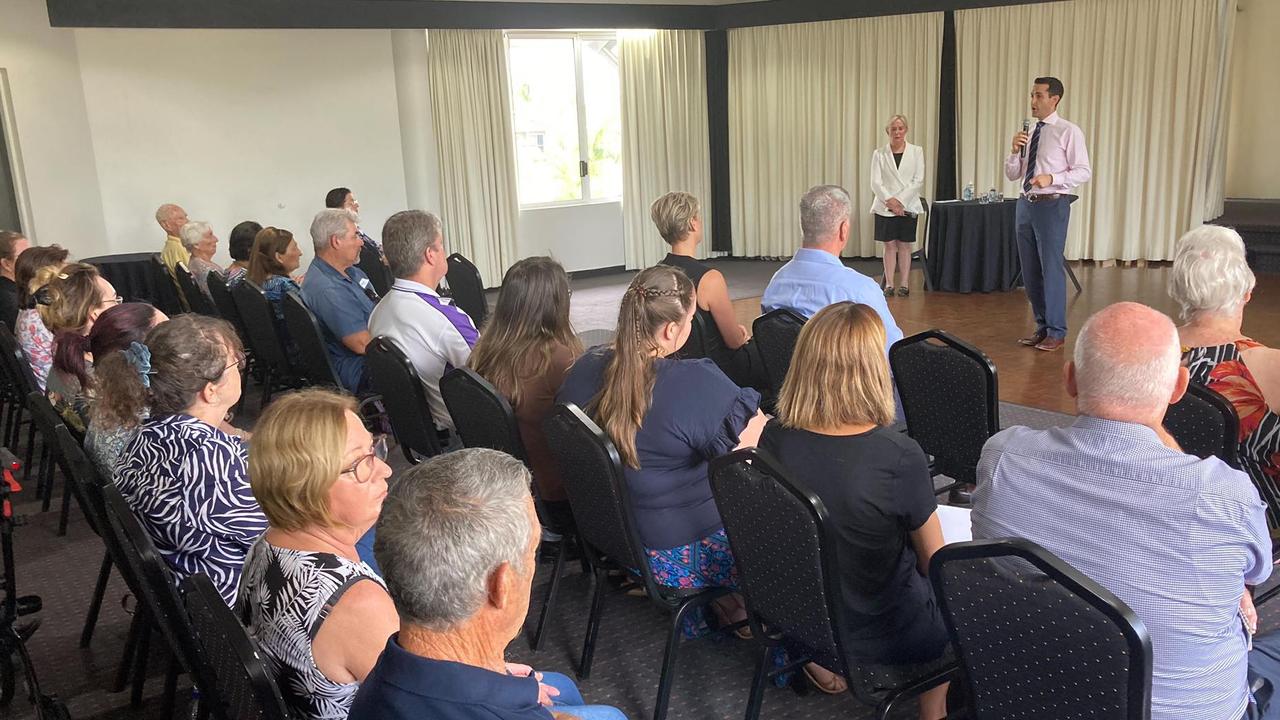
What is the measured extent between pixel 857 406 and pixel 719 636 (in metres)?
1.20

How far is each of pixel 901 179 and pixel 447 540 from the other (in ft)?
27.0

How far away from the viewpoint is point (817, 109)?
10828mm

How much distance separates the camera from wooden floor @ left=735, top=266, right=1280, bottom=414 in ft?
18.9

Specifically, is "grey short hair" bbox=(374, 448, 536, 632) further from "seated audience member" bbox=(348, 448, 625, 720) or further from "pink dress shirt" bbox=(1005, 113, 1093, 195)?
"pink dress shirt" bbox=(1005, 113, 1093, 195)

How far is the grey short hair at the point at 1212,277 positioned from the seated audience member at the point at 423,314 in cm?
237

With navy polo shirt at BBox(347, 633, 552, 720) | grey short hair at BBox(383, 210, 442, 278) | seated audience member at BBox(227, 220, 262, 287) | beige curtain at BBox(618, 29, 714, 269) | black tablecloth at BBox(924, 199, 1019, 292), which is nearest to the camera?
navy polo shirt at BBox(347, 633, 552, 720)

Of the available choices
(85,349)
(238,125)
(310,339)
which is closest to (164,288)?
(238,125)

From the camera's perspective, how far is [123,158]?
8.25m

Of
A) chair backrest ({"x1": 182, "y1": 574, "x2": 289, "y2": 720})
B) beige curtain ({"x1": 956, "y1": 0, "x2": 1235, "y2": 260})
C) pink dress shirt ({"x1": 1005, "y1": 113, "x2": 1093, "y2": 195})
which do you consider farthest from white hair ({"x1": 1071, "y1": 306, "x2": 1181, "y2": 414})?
beige curtain ({"x1": 956, "y1": 0, "x2": 1235, "y2": 260})

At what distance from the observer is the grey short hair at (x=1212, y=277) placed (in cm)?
272

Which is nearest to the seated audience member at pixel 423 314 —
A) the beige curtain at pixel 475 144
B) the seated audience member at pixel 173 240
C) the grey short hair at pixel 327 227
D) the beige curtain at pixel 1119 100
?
the grey short hair at pixel 327 227

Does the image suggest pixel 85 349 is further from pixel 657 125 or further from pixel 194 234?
pixel 657 125

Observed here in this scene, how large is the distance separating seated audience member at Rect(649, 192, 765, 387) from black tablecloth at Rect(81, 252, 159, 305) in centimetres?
467

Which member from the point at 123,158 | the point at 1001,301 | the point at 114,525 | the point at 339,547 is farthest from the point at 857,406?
the point at 123,158
